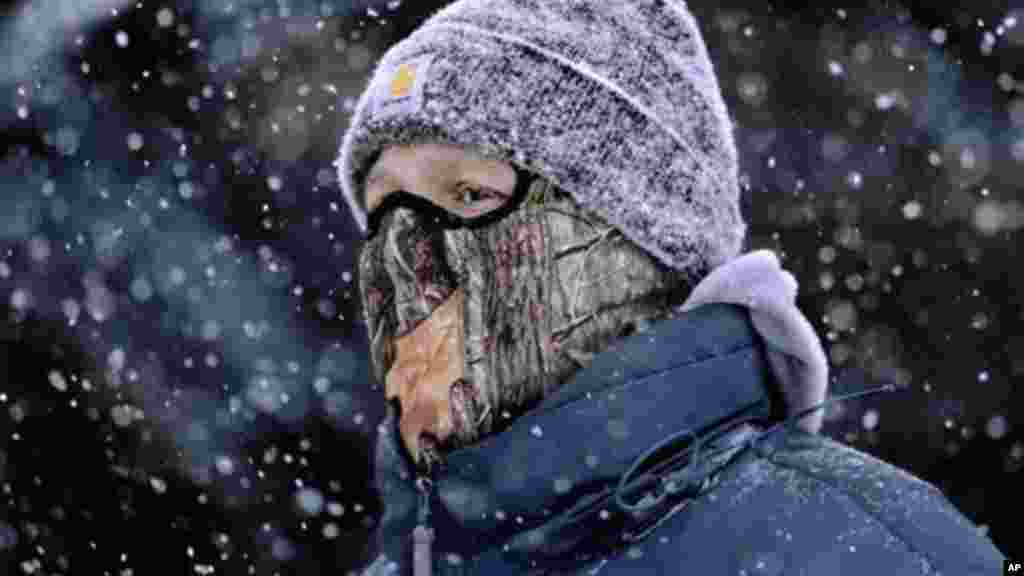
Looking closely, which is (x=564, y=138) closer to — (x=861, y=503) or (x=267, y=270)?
(x=861, y=503)

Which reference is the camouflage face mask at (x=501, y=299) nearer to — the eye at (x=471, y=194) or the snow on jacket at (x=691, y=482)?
the eye at (x=471, y=194)

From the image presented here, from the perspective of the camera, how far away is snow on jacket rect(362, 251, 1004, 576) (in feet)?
6.48

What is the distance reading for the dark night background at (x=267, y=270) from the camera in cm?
625

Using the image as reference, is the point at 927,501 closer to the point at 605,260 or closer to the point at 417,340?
the point at 605,260

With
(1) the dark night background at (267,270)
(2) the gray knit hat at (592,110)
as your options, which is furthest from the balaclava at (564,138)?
(1) the dark night background at (267,270)

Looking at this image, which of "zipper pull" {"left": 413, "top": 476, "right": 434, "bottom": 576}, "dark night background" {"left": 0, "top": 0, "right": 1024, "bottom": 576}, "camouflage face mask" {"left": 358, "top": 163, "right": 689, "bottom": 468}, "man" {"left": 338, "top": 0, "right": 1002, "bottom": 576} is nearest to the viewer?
"man" {"left": 338, "top": 0, "right": 1002, "bottom": 576}

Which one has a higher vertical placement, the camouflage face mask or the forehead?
the forehead

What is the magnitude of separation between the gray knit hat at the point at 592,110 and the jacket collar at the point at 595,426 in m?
0.29

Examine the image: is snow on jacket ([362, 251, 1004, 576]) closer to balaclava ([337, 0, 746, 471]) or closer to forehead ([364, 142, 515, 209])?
balaclava ([337, 0, 746, 471])

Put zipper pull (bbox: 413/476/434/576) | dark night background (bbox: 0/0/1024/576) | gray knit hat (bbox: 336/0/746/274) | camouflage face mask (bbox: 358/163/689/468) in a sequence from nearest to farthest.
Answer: zipper pull (bbox: 413/476/434/576), camouflage face mask (bbox: 358/163/689/468), gray knit hat (bbox: 336/0/746/274), dark night background (bbox: 0/0/1024/576)

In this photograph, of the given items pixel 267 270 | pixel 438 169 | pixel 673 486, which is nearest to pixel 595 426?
pixel 673 486

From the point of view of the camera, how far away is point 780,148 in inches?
246

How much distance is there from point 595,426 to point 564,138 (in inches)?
23.0

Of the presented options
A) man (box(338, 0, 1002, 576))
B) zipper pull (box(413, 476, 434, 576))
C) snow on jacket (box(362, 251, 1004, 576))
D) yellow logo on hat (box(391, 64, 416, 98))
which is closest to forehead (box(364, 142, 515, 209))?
man (box(338, 0, 1002, 576))
